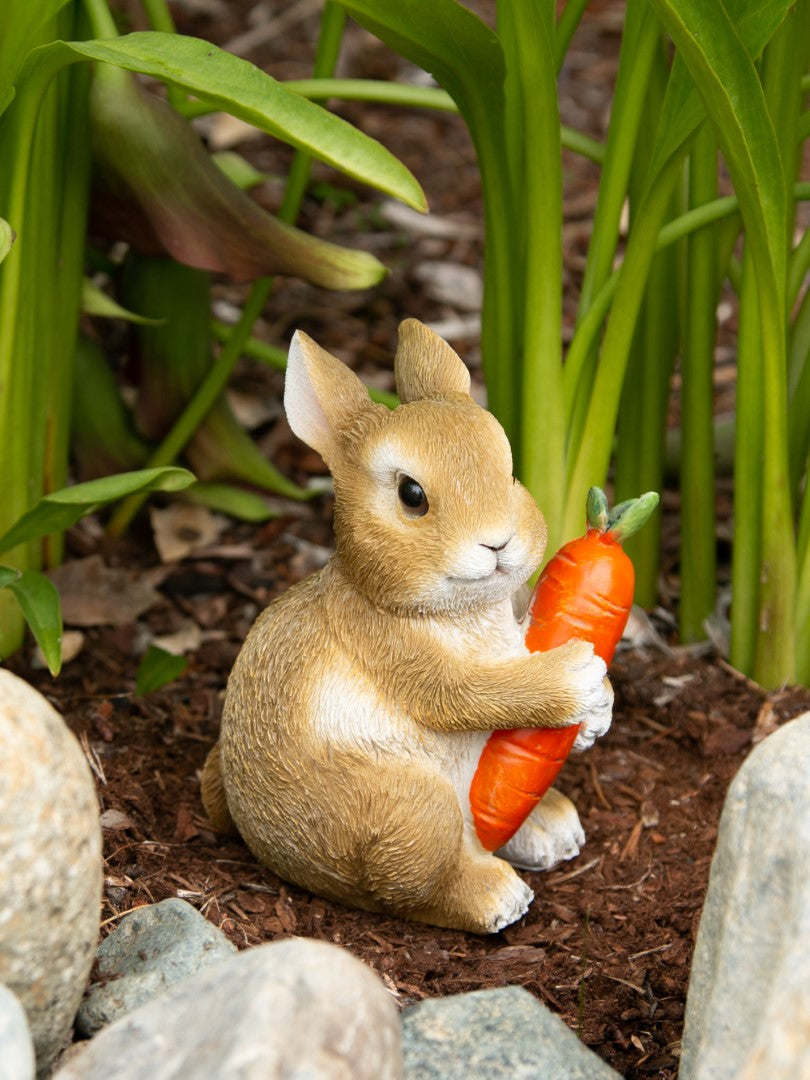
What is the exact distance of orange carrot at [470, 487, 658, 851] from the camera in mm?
1622

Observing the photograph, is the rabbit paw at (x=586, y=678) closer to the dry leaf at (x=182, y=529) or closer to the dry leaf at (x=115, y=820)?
the dry leaf at (x=115, y=820)

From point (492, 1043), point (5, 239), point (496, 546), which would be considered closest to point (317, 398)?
point (496, 546)

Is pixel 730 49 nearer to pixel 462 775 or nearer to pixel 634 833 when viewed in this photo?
pixel 462 775

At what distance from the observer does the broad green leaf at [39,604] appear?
1.72 metres

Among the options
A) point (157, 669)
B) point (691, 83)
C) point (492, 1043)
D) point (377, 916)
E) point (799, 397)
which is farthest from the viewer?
point (799, 397)

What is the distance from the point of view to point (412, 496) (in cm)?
152

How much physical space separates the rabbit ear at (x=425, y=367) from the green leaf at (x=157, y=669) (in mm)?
606

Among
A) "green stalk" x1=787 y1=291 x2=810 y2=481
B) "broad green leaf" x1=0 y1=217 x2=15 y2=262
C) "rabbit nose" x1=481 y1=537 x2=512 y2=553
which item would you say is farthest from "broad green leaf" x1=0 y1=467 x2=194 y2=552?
"green stalk" x1=787 y1=291 x2=810 y2=481

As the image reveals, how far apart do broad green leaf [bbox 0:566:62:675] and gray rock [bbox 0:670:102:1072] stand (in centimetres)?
46

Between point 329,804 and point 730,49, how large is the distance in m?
0.97

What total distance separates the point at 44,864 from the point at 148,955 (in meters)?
0.33

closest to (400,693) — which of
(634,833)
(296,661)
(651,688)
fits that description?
(296,661)

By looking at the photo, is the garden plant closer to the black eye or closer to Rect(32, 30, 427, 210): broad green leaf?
Rect(32, 30, 427, 210): broad green leaf

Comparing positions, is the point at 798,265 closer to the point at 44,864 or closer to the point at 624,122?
the point at 624,122
